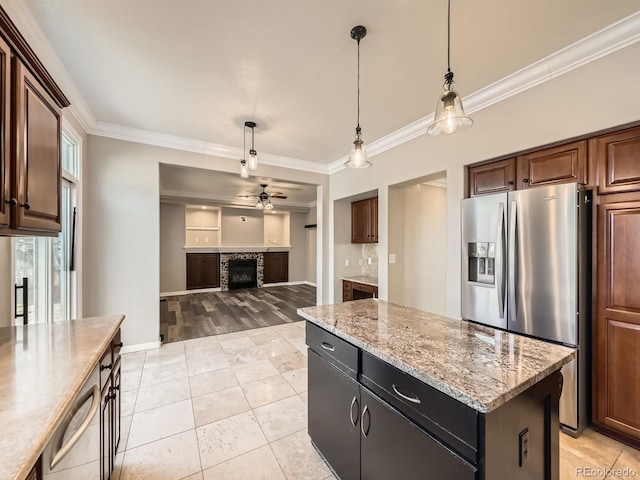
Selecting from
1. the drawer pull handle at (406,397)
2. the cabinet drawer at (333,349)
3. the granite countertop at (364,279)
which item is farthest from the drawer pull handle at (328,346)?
the granite countertop at (364,279)

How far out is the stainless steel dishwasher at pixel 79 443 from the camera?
2.73 feet

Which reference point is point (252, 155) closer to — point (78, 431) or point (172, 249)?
point (78, 431)

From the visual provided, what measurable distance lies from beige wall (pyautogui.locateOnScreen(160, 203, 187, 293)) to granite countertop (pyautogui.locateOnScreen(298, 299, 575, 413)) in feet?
22.6

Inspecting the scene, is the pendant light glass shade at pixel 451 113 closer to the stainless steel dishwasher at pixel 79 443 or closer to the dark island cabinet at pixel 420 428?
the dark island cabinet at pixel 420 428

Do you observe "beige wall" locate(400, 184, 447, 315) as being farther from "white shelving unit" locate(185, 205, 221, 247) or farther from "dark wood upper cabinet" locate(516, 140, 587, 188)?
"white shelving unit" locate(185, 205, 221, 247)

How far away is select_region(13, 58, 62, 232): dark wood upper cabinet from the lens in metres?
1.20

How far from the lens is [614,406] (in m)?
1.86

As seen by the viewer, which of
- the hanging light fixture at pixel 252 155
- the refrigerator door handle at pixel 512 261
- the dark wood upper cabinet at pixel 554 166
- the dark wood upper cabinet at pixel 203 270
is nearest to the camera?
the dark wood upper cabinet at pixel 554 166

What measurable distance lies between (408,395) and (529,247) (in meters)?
1.71

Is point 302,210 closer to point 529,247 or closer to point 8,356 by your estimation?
point 529,247

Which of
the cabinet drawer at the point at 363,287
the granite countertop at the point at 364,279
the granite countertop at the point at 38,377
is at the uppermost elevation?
the granite countertop at the point at 38,377

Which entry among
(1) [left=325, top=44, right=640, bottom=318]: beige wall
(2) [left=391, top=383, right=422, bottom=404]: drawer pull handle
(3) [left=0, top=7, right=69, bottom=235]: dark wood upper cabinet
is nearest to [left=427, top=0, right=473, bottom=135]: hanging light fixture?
(1) [left=325, top=44, right=640, bottom=318]: beige wall

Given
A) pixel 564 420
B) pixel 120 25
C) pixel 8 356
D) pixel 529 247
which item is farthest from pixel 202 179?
pixel 564 420

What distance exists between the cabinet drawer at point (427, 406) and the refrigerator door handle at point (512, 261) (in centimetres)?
158
